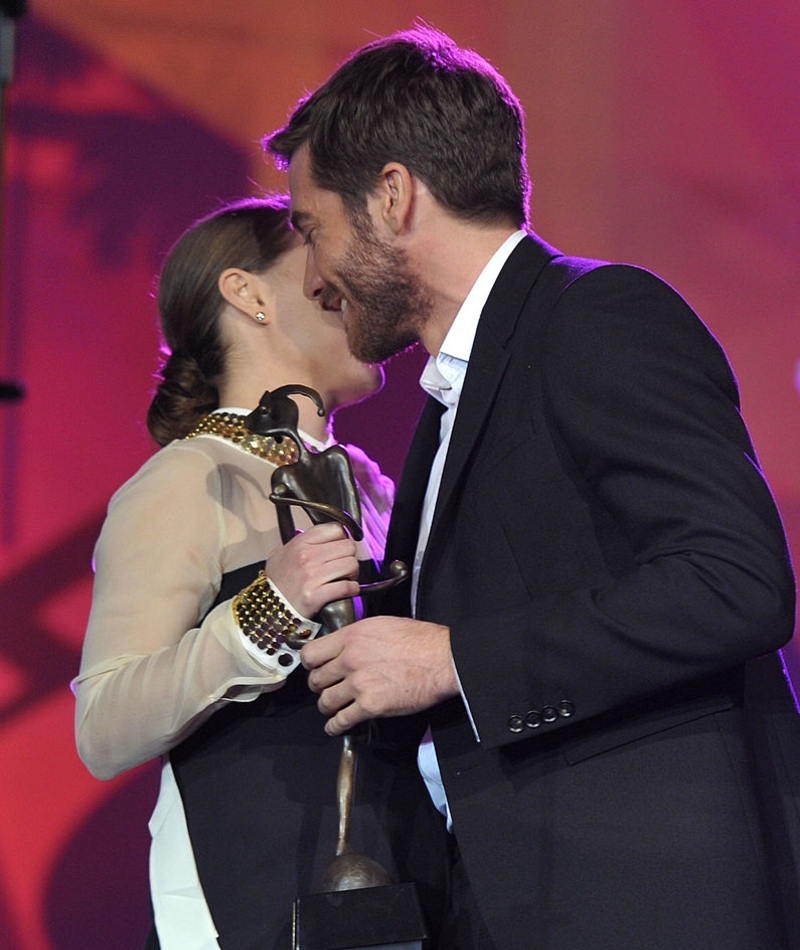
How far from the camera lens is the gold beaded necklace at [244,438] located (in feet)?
5.98

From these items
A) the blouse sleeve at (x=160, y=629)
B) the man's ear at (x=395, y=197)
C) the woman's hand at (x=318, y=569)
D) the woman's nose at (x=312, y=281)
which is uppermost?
the man's ear at (x=395, y=197)

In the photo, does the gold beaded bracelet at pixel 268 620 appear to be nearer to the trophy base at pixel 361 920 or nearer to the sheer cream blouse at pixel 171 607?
the sheer cream blouse at pixel 171 607

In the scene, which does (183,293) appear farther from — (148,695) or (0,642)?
(0,642)

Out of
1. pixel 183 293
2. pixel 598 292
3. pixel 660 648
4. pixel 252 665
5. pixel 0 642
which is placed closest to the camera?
pixel 660 648

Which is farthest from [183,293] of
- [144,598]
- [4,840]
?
[4,840]

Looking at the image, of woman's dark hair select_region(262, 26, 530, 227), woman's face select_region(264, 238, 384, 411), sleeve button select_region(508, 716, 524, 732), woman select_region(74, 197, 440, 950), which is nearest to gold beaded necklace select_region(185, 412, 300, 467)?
woman select_region(74, 197, 440, 950)

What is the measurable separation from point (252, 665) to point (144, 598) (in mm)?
187

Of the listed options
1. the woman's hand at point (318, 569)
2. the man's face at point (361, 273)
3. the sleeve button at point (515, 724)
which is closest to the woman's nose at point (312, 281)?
the man's face at point (361, 273)

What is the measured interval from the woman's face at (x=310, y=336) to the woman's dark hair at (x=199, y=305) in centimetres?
5

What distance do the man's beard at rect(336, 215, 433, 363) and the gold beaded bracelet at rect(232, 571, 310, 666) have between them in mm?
362

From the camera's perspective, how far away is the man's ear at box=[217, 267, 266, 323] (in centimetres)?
194

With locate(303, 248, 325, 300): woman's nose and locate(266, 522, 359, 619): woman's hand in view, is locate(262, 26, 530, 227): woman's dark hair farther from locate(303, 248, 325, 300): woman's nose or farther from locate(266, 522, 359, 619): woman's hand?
locate(266, 522, 359, 619): woman's hand

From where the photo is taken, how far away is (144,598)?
1.62 m

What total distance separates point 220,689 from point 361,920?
37 centimetres
